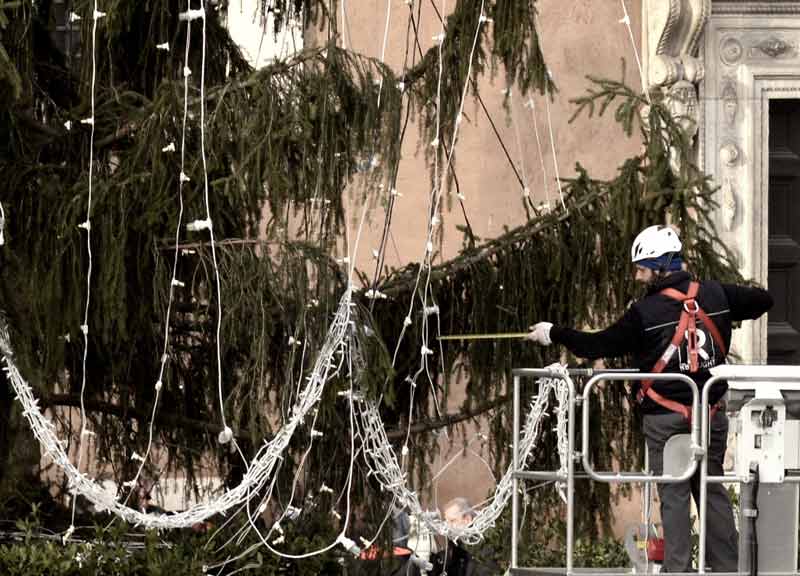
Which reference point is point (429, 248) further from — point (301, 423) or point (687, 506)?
point (687, 506)

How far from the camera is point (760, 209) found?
1419cm

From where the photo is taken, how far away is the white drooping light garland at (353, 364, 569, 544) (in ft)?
33.0

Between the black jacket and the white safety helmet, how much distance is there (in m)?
0.12

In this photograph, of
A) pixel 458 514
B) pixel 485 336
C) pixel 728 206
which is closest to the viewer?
pixel 485 336

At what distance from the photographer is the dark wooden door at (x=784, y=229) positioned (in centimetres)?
1441

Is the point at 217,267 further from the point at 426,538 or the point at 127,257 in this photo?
the point at 426,538

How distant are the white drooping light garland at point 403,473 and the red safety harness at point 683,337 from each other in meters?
1.06

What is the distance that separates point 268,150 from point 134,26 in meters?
1.53

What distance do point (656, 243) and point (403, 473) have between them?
2.13 m

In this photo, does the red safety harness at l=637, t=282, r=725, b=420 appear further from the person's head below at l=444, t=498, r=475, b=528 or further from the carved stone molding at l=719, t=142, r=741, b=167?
the carved stone molding at l=719, t=142, r=741, b=167

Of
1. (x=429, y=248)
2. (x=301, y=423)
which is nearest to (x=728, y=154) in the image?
(x=429, y=248)

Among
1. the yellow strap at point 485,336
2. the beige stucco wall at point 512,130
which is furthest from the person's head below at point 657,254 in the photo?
the beige stucco wall at point 512,130

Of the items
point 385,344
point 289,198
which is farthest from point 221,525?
point 289,198

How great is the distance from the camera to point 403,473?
1040 cm
